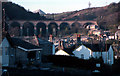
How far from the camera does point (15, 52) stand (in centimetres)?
2969

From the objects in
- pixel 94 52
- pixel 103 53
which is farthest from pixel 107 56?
pixel 94 52

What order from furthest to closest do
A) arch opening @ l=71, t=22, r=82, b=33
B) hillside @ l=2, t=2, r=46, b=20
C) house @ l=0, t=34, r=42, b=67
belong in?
hillside @ l=2, t=2, r=46, b=20 → arch opening @ l=71, t=22, r=82, b=33 → house @ l=0, t=34, r=42, b=67

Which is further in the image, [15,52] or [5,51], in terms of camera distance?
[15,52]

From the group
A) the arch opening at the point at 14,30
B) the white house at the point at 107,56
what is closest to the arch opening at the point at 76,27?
the arch opening at the point at 14,30

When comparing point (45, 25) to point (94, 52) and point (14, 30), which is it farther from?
point (94, 52)

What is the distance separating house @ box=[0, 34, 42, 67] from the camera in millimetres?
27825

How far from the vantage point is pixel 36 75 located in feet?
82.9

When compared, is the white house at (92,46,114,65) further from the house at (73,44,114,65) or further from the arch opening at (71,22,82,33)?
the arch opening at (71,22,82,33)

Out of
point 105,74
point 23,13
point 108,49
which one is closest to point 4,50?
point 105,74

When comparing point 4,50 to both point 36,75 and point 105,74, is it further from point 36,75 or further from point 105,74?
point 105,74

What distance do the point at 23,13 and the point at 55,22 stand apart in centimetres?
1843

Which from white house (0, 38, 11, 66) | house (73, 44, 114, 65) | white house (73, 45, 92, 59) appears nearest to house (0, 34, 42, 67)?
white house (0, 38, 11, 66)

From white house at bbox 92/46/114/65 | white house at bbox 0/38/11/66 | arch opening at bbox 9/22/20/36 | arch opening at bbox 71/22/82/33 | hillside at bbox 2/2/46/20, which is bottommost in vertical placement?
white house at bbox 92/46/114/65

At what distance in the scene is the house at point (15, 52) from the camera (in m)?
27.8
